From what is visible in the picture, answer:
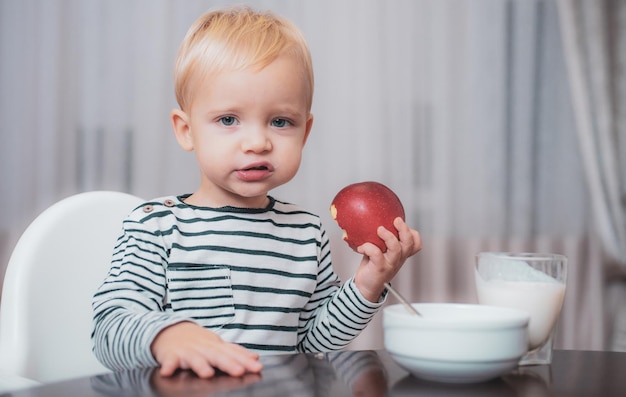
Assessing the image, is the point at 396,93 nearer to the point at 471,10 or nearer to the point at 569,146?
the point at 471,10

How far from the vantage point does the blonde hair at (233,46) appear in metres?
1.05

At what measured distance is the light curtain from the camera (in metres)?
2.68

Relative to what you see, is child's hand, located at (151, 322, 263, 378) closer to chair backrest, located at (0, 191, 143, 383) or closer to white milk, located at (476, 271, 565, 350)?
white milk, located at (476, 271, 565, 350)

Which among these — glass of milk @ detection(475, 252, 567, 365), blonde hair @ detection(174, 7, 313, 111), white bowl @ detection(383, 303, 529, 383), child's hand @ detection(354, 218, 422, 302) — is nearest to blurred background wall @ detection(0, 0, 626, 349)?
blonde hair @ detection(174, 7, 313, 111)

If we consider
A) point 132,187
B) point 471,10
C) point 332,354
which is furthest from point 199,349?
point 471,10

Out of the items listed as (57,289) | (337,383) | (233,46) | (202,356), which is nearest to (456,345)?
(337,383)

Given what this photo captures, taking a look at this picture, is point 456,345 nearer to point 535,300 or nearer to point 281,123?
point 535,300

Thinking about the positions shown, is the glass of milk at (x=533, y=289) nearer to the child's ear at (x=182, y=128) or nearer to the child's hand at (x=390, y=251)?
the child's hand at (x=390, y=251)

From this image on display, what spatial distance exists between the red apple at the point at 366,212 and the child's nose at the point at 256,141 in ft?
0.42

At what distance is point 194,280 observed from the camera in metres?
1.08

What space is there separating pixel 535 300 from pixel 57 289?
73cm

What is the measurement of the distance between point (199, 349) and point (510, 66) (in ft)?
7.41

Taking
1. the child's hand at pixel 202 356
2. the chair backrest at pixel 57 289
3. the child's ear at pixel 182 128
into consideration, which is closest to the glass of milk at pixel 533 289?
the child's hand at pixel 202 356

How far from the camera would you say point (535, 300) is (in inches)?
31.4
